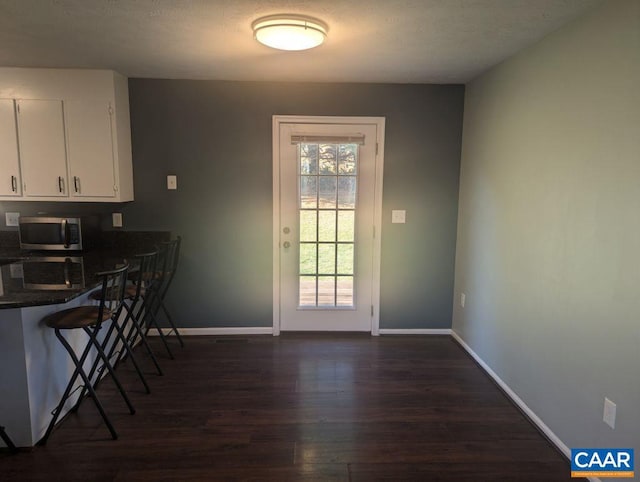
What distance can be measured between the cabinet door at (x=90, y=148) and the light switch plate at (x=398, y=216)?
2420 millimetres

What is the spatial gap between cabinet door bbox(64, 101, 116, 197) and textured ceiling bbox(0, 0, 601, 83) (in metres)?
0.34

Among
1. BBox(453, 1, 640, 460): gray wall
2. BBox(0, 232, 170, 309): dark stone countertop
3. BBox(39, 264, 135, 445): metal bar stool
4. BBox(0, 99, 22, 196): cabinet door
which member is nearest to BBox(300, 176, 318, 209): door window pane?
BBox(0, 232, 170, 309): dark stone countertop

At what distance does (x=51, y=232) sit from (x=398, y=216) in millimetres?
2936

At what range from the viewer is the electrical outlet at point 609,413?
1869 millimetres

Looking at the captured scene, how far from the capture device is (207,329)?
3842 mm

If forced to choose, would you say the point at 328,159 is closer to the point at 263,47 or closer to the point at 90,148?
→ the point at 263,47

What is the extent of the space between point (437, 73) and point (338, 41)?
110cm

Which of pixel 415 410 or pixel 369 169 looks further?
pixel 369 169

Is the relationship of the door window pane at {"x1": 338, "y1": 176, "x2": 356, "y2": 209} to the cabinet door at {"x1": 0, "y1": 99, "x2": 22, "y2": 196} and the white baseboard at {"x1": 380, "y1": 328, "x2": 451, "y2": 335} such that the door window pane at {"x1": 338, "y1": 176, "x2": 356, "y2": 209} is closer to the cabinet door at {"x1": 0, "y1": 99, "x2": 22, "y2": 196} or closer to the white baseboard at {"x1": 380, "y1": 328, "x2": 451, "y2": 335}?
the white baseboard at {"x1": 380, "y1": 328, "x2": 451, "y2": 335}

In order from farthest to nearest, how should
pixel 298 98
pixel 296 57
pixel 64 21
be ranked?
pixel 298 98 → pixel 296 57 → pixel 64 21

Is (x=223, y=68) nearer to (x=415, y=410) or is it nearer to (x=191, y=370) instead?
(x=191, y=370)

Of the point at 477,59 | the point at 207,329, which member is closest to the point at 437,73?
the point at 477,59

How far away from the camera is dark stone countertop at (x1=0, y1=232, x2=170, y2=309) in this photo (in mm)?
2023

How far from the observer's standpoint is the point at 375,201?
12.3 feet
